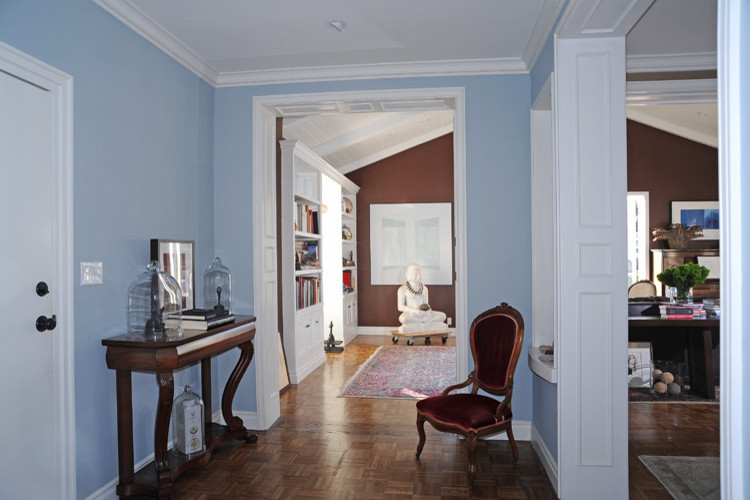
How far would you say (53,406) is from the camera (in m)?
2.30

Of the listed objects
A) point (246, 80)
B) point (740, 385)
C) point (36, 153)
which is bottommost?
point (740, 385)

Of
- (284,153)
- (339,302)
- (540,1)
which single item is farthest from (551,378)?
(339,302)

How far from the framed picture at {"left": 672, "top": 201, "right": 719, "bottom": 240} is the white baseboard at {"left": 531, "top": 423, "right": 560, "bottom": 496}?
5.48 metres

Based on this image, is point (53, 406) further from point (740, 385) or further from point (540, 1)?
point (540, 1)

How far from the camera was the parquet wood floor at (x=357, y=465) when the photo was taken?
2766mm

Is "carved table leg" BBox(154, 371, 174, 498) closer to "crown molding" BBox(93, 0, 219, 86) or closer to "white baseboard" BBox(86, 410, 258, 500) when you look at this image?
"white baseboard" BBox(86, 410, 258, 500)

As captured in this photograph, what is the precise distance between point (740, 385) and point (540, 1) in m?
2.36

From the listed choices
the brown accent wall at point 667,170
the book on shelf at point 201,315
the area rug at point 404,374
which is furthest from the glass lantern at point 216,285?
the brown accent wall at point 667,170

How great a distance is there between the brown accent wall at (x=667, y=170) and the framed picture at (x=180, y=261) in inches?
263

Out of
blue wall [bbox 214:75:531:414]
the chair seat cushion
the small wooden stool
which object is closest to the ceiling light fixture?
blue wall [bbox 214:75:531:414]

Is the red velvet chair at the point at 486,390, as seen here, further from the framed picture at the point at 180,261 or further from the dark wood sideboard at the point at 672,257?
the dark wood sideboard at the point at 672,257

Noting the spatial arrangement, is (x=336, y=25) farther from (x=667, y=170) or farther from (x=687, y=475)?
(x=667, y=170)

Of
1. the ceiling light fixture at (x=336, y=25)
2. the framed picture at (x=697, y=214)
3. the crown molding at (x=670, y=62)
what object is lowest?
the framed picture at (x=697, y=214)

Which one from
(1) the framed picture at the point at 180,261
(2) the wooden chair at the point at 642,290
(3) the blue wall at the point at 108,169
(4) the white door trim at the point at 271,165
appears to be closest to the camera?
(3) the blue wall at the point at 108,169
